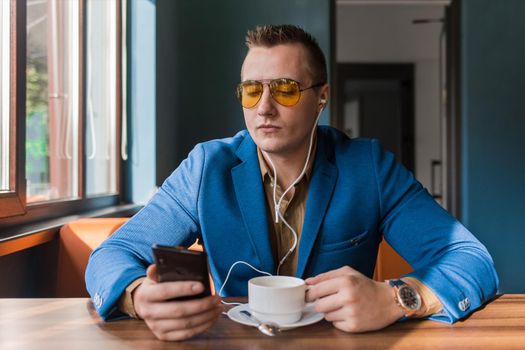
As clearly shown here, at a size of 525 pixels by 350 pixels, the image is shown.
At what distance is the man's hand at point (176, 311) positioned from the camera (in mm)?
812

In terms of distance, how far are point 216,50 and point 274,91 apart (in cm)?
245

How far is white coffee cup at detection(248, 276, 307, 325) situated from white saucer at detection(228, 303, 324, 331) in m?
0.01

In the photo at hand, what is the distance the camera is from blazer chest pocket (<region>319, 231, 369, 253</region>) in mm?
1310

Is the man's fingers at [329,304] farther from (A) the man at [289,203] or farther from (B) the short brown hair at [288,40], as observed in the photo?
(B) the short brown hair at [288,40]

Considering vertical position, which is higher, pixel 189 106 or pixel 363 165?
pixel 189 106

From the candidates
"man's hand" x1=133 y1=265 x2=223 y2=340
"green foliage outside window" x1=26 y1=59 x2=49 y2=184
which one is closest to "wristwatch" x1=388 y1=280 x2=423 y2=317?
"man's hand" x1=133 y1=265 x2=223 y2=340

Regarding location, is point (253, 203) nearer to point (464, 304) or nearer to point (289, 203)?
point (289, 203)

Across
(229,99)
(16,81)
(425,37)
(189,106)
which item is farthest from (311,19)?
(425,37)

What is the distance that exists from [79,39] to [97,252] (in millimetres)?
1624

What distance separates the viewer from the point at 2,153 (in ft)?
5.62

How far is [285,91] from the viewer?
51.2 inches

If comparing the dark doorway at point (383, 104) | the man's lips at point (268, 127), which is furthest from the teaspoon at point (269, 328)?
the dark doorway at point (383, 104)

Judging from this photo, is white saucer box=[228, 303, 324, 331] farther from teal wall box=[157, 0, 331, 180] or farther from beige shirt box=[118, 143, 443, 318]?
teal wall box=[157, 0, 331, 180]

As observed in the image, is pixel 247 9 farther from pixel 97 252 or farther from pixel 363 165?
pixel 97 252
